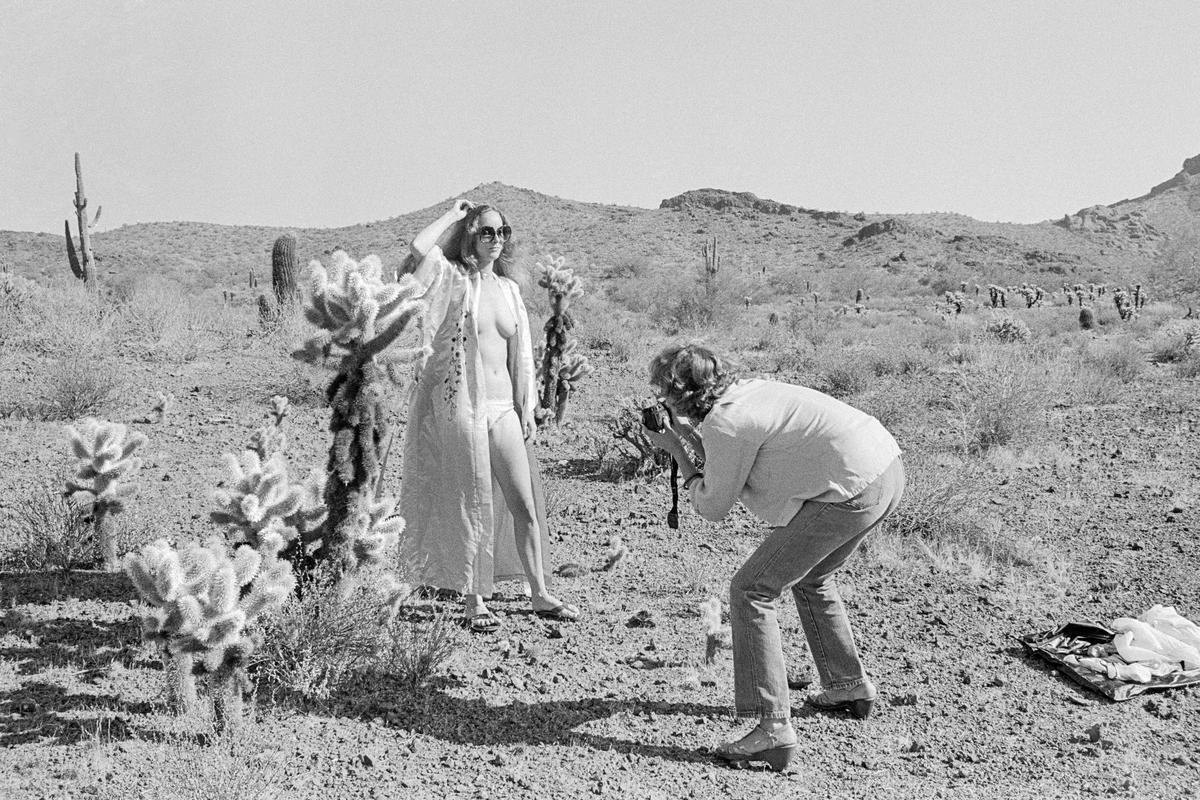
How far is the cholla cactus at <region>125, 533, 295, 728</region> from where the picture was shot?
287 cm

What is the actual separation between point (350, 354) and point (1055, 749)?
10.3ft

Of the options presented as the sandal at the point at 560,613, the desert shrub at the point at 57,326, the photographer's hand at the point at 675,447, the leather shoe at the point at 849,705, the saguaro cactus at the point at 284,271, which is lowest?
the leather shoe at the point at 849,705

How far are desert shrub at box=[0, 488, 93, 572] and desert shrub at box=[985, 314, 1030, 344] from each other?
15.0 meters

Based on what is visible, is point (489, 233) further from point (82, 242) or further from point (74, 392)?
point (82, 242)

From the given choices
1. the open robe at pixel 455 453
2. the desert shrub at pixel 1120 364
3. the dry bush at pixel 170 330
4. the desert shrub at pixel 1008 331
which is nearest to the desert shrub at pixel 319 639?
the open robe at pixel 455 453

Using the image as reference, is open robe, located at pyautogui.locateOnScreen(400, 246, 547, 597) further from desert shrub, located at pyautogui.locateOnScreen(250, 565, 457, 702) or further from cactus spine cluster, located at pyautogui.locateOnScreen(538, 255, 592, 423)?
cactus spine cluster, located at pyautogui.locateOnScreen(538, 255, 592, 423)

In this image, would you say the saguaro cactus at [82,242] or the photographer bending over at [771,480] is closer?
the photographer bending over at [771,480]

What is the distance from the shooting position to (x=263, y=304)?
13695mm

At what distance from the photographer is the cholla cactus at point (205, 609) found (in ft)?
9.42

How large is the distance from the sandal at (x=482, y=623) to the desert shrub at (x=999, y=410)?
17.8 ft

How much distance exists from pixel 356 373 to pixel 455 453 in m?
0.72

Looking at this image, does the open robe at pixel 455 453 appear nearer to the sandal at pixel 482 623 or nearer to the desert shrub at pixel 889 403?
the sandal at pixel 482 623

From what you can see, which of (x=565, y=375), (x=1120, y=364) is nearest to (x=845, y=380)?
(x=1120, y=364)

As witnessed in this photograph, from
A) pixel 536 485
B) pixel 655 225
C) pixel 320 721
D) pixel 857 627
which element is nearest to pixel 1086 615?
pixel 857 627
